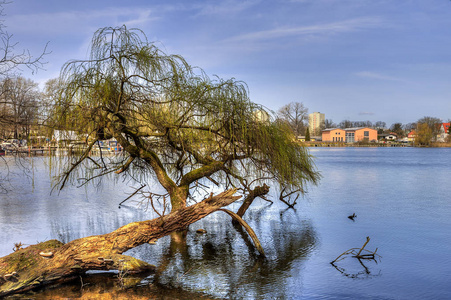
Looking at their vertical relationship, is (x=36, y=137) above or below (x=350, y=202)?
above

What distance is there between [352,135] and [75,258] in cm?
13008

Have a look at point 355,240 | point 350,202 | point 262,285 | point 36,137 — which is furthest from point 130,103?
point 350,202

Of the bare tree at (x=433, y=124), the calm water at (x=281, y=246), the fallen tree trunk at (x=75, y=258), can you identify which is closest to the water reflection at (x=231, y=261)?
the calm water at (x=281, y=246)

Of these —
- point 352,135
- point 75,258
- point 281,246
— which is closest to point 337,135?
point 352,135

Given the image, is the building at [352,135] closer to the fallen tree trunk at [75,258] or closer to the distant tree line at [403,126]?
the distant tree line at [403,126]

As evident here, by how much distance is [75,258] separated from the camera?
7004 mm

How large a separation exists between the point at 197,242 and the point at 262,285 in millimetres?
3244

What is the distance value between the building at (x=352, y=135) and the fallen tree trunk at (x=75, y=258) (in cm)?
12779

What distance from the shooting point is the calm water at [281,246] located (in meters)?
7.28

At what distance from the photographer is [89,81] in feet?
29.1

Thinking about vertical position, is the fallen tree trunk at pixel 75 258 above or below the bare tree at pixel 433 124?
below

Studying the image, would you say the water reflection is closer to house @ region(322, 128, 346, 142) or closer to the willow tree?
the willow tree

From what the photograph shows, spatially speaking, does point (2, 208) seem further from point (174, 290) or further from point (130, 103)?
point (174, 290)

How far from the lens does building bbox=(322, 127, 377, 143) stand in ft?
421
